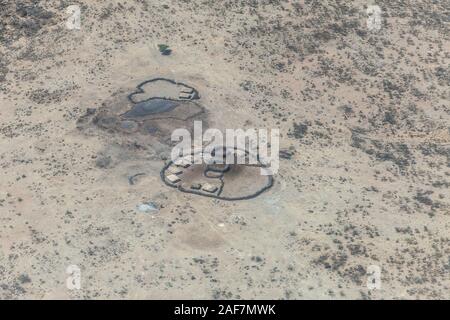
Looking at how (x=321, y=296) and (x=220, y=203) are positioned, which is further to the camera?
(x=220, y=203)

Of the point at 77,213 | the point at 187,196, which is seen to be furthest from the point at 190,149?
the point at 77,213

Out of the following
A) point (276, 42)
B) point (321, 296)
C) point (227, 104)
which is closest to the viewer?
point (321, 296)

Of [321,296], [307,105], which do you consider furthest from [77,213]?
[307,105]

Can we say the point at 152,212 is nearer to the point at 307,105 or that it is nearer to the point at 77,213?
the point at 77,213

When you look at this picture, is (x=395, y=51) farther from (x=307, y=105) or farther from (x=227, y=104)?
(x=227, y=104)

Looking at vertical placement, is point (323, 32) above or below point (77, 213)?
above

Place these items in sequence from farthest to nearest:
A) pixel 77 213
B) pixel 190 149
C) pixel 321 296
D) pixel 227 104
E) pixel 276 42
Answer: pixel 276 42, pixel 227 104, pixel 190 149, pixel 77 213, pixel 321 296
